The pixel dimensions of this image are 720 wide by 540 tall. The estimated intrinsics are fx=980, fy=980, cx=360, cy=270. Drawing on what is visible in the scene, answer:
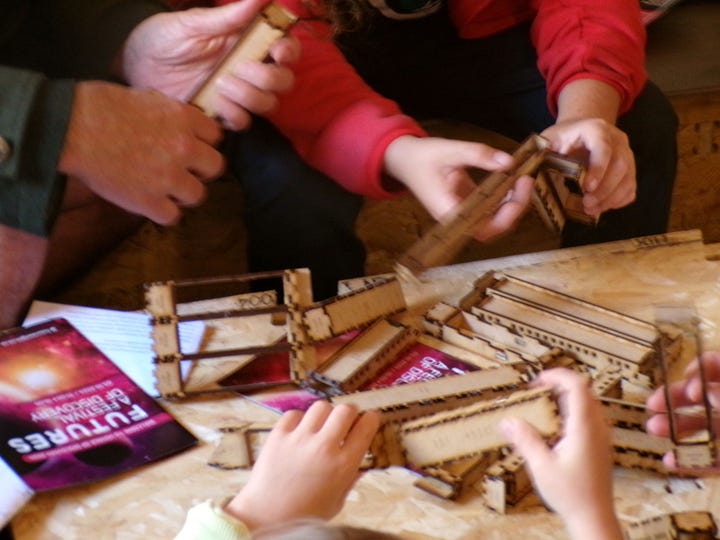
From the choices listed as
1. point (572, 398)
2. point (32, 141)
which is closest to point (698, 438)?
point (572, 398)

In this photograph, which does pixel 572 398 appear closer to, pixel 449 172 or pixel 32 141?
pixel 449 172

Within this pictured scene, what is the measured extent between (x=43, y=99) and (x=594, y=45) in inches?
27.2

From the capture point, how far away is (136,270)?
1558 millimetres

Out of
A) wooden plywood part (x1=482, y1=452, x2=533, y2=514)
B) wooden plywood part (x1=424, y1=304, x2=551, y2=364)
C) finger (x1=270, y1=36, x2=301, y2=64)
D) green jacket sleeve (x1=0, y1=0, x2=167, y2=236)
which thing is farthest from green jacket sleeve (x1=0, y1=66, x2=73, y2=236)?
wooden plywood part (x1=482, y1=452, x2=533, y2=514)

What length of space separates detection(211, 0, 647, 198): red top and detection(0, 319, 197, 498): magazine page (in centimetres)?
38

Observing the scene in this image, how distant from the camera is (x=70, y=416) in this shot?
3.22 ft

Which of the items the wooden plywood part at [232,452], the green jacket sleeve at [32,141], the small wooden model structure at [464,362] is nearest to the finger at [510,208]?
the small wooden model structure at [464,362]

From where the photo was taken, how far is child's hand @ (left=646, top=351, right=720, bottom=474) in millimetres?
893

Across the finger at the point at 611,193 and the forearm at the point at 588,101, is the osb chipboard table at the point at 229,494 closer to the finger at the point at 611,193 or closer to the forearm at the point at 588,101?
the finger at the point at 611,193

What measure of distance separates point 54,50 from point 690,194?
1.15 m

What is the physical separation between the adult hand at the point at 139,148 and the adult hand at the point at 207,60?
5cm

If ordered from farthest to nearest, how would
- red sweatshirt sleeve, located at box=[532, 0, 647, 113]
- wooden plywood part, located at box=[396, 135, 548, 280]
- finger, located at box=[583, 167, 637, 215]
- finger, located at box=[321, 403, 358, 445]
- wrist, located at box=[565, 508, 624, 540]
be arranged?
1. red sweatshirt sleeve, located at box=[532, 0, 647, 113]
2. finger, located at box=[583, 167, 637, 215]
3. wooden plywood part, located at box=[396, 135, 548, 280]
4. finger, located at box=[321, 403, 358, 445]
5. wrist, located at box=[565, 508, 624, 540]

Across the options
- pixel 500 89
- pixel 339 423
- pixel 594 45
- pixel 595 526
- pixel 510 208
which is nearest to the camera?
pixel 595 526

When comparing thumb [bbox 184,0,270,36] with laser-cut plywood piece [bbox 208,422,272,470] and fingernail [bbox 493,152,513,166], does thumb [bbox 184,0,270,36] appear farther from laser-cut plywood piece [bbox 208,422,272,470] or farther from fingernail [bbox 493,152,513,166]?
laser-cut plywood piece [bbox 208,422,272,470]
